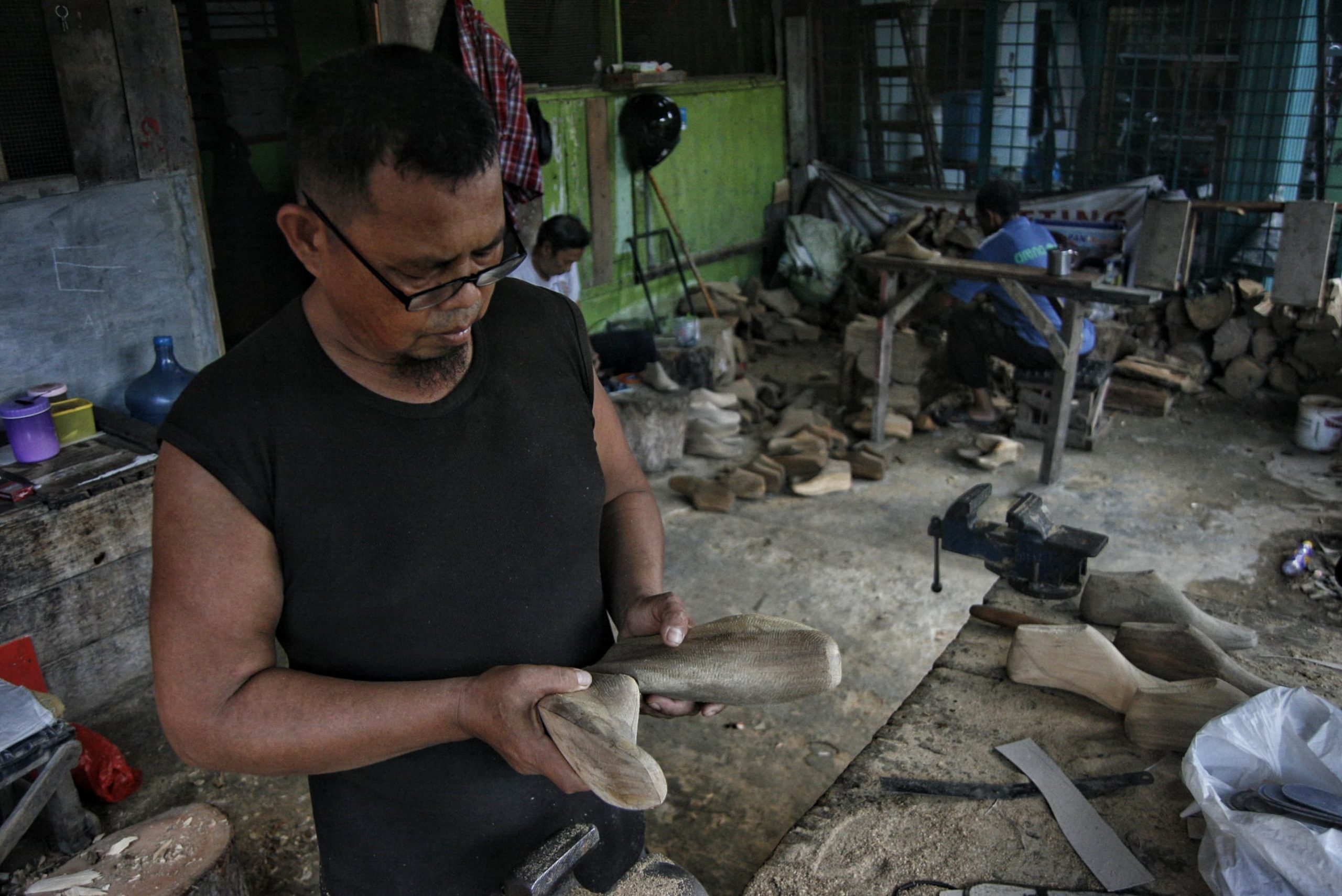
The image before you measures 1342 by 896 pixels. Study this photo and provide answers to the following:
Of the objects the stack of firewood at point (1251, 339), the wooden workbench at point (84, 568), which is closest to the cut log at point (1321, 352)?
the stack of firewood at point (1251, 339)

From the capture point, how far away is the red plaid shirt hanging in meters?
5.18

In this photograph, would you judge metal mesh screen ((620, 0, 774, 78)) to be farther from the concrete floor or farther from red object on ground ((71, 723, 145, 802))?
red object on ground ((71, 723, 145, 802))

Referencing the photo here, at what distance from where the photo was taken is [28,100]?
Answer: 146 inches

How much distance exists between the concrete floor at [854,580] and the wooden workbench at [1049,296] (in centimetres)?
39

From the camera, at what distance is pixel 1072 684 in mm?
1910

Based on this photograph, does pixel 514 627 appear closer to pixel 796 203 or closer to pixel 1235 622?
pixel 1235 622

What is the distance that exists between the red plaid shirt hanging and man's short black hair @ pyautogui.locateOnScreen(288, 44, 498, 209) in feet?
13.0

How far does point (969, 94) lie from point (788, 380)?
278 centimetres

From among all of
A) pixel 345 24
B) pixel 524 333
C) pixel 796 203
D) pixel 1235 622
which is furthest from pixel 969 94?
pixel 524 333

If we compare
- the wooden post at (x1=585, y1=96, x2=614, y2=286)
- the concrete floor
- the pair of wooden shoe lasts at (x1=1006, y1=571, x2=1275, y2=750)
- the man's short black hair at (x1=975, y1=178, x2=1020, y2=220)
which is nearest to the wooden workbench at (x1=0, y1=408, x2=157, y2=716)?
the concrete floor

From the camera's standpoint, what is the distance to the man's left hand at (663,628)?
1.48 m

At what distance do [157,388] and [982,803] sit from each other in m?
3.49

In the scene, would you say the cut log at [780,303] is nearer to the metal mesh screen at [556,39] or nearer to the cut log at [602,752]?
the metal mesh screen at [556,39]

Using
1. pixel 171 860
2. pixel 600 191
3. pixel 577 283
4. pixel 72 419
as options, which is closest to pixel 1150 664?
pixel 171 860
